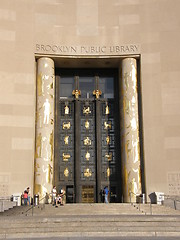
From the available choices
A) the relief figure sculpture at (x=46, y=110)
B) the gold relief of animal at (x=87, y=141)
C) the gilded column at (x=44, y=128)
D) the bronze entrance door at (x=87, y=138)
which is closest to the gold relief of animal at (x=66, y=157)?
the bronze entrance door at (x=87, y=138)

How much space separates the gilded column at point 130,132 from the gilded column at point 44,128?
4.88 m

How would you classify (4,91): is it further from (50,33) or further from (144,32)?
(144,32)

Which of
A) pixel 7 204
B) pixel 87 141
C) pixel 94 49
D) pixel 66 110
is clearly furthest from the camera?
pixel 66 110

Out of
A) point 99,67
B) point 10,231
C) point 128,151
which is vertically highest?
point 99,67

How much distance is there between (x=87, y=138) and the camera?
26.3 m

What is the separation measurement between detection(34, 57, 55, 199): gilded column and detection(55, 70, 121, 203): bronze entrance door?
1.63m

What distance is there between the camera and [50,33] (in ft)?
83.5

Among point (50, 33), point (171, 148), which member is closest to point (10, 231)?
point (171, 148)

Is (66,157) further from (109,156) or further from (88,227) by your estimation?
(88,227)

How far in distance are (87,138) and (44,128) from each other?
139 inches

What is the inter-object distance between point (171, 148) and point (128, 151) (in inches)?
110

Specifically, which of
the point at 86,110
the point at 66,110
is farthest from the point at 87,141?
the point at 66,110

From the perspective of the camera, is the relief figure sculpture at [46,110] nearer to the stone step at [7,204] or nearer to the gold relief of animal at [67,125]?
the gold relief of animal at [67,125]

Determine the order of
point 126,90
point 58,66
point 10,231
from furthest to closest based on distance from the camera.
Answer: point 58,66 < point 126,90 < point 10,231
